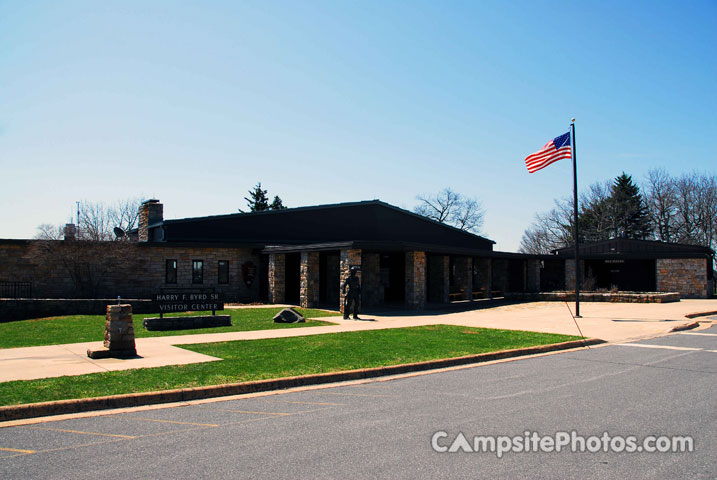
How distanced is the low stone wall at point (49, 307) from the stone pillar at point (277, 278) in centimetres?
724

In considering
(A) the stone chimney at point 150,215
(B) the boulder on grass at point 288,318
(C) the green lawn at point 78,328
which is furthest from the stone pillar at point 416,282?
(A) the stone chimney at point 150,215

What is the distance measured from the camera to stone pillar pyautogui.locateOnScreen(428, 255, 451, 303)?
27.8 meters

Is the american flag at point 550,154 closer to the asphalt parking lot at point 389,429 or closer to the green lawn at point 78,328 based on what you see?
the green lawn at point 78,328

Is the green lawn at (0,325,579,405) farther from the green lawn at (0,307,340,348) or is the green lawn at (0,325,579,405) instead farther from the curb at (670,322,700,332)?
the curb at (670,322,700,332)

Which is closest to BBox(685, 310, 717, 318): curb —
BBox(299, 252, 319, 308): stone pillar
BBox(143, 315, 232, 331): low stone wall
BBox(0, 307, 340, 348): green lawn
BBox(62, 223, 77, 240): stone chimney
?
BBox(0, 307, 340, 348): green lawn

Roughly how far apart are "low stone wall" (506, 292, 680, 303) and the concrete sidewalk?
1.33 meters

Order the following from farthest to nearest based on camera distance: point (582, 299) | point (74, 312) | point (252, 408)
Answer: point (582, 299)
point (74, 312)
point (252, 408)

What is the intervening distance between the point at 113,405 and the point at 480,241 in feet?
119

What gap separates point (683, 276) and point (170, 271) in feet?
102

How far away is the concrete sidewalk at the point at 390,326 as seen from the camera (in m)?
10.1

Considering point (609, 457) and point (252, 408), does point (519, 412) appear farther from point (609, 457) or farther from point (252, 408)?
point (252, 408)

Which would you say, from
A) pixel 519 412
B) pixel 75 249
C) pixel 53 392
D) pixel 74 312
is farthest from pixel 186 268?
pixel 519 412

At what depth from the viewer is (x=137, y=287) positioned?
27.2 metres

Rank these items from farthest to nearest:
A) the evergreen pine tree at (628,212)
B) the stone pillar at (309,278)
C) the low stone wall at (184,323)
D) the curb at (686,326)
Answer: the evergreen pine tree at (628,212) < the stone pillar at (309,278) < the curb at (686,326) < the low stone wall at (184,323)
